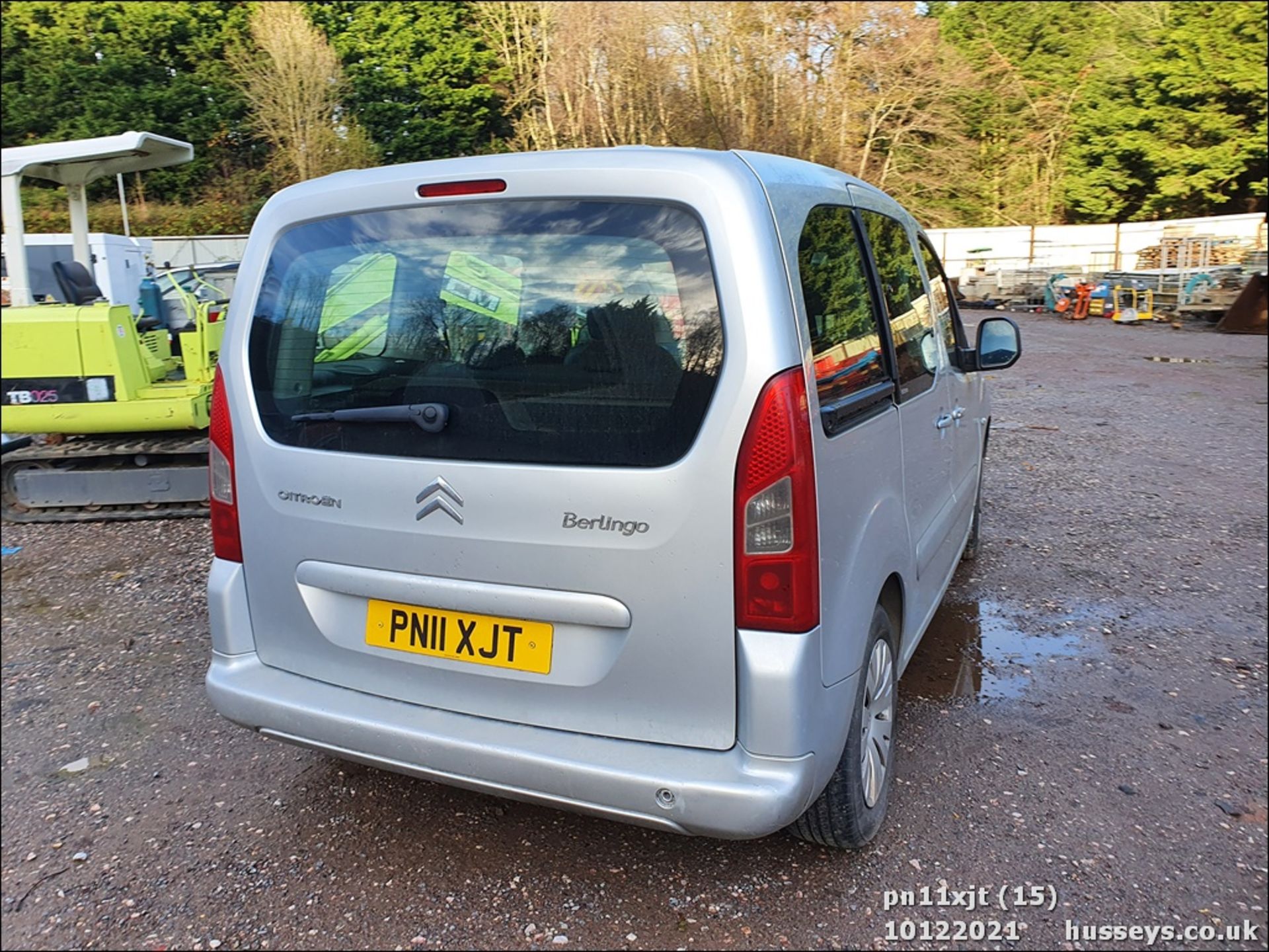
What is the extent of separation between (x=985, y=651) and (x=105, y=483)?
232 inches

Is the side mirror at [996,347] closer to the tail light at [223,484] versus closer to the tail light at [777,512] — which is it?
the tail light at [777,512]

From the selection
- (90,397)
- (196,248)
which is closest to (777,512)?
(90,397)

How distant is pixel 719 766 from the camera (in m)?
2.30

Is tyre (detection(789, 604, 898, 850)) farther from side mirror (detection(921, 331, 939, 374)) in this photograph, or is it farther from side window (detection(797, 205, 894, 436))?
side mirror (detection(921, 331, 939, 374))

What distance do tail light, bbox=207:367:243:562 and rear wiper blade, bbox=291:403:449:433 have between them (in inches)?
14.5

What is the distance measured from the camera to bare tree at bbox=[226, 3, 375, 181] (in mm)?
28594

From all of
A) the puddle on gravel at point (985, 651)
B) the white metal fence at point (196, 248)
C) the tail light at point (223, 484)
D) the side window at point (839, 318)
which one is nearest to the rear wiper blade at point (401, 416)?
the tail light at point (223, 484)

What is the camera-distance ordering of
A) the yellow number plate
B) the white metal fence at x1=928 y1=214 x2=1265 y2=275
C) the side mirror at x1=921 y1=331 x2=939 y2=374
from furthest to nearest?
the white metal fence at x1=928 y1=214 x2=1265 y2=275
the side mirror at x1=921 y1=331 x2=939 y2=374
the yellow number plate

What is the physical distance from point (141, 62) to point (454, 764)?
3717 cm

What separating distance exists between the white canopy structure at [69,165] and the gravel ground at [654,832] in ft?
10.2

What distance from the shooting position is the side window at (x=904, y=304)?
3.23m

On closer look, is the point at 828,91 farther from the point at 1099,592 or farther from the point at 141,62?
the point at 1099,592

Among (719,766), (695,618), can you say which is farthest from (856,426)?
(719,766)

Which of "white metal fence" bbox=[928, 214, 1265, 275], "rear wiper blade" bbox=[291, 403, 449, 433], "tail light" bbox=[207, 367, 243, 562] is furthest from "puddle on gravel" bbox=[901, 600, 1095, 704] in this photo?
"white metal fence" bbox=[928, 214, 1265, 275]
